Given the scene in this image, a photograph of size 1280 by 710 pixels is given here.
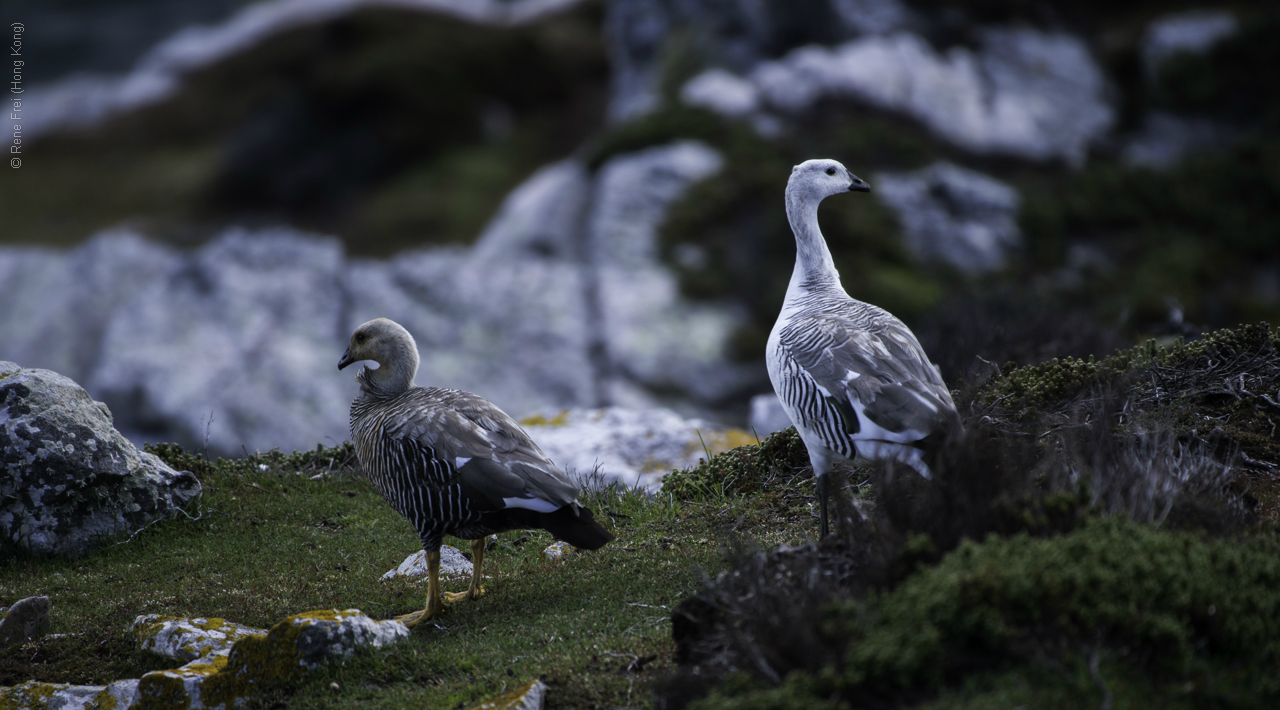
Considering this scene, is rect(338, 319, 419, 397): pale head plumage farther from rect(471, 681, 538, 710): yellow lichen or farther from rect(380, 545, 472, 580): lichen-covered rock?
rect(471, 681, 538, 710): yellow lichen

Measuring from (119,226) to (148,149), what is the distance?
523cm

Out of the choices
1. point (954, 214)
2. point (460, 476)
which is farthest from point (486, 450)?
point (954, 214)

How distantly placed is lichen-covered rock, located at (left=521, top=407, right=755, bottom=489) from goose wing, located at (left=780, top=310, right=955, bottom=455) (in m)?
3.07

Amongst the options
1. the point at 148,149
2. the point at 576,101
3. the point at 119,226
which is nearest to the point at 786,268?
the point at 576,101

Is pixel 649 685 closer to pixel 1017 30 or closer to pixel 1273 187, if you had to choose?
pixel 1273 187

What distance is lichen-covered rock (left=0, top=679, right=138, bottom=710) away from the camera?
4.46 m

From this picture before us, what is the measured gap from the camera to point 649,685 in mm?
4152

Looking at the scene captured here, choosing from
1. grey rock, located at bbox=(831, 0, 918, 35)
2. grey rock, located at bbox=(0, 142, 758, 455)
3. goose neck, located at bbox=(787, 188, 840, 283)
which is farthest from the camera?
grey rock, located at bbox=(831, 0, 918, 35)

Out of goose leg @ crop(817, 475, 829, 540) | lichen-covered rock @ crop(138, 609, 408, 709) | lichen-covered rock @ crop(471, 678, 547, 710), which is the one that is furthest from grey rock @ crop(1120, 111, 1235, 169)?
lichen-covered rock @ crop(138, 609, 408, 709)

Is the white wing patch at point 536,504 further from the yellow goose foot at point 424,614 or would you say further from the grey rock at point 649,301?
the grey rock at point 649,301

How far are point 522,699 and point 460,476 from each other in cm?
163

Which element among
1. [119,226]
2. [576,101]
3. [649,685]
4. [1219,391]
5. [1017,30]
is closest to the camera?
[649,685]

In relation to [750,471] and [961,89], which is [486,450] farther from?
[961,89]

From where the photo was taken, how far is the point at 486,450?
532 centimetres
